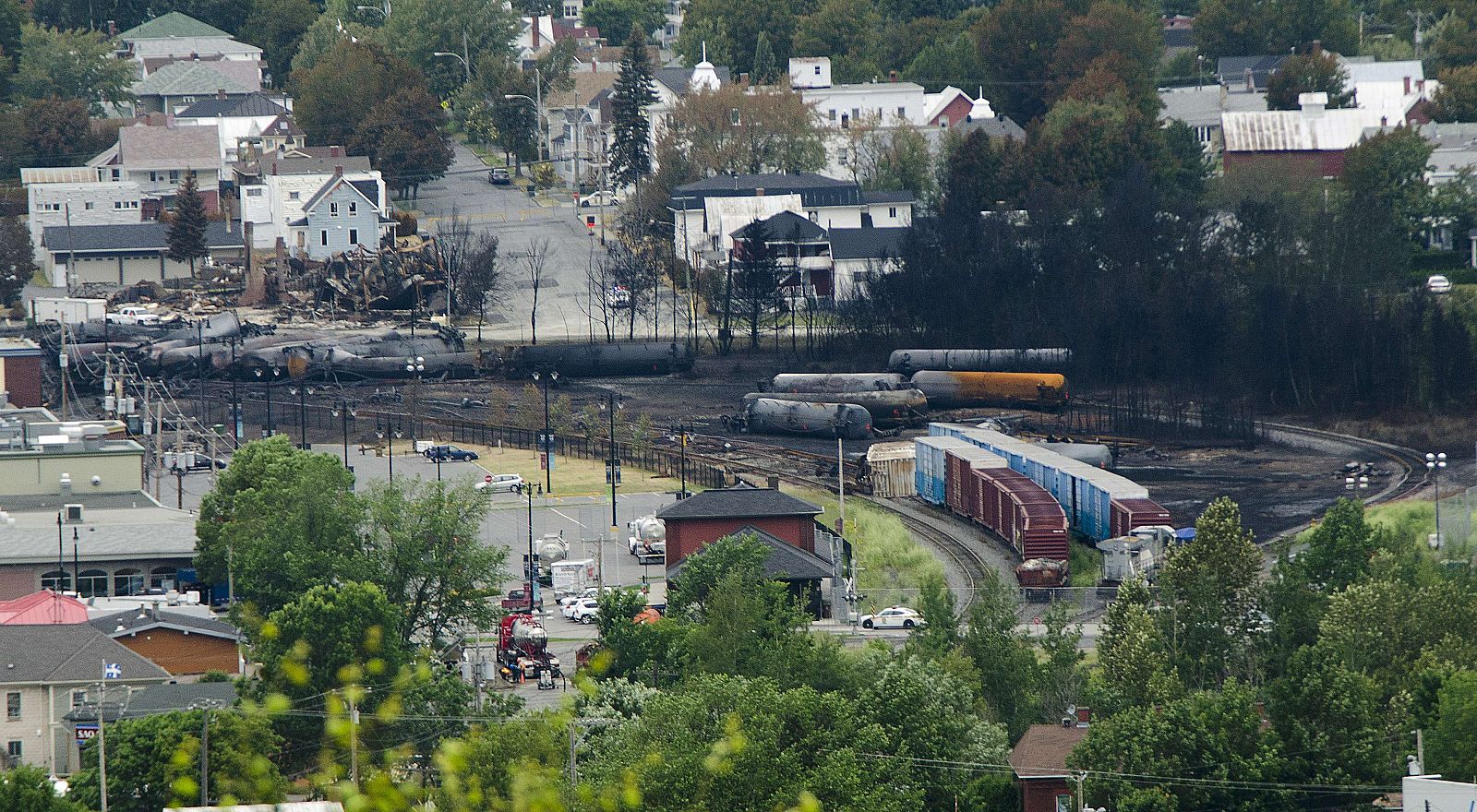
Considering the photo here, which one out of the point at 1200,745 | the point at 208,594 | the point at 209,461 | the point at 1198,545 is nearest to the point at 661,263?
the point at 209,461

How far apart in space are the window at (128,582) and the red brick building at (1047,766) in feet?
77.1

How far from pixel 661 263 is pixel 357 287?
1327 centimetres

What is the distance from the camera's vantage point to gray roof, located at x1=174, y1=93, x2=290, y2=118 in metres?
117

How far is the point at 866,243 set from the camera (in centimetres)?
9669

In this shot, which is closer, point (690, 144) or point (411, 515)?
point (411, 515)

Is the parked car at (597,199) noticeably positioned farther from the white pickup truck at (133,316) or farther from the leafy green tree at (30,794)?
the leafy green tree at (30,794)

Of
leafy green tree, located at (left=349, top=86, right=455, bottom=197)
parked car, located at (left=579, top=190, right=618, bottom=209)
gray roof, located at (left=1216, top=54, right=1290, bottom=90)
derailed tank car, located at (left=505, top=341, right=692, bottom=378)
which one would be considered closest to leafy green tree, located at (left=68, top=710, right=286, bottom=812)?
derailed tank car, located at (left=505, top=341, right=692, bottom=378)

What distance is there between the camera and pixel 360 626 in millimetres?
40625

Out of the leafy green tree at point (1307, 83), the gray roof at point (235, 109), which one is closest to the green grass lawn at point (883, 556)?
the leafy green tree at point (1307, 83)

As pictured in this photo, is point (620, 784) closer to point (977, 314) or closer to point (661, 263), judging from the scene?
point (977, 314)

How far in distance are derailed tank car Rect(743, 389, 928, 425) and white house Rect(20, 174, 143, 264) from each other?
4393 centimetres

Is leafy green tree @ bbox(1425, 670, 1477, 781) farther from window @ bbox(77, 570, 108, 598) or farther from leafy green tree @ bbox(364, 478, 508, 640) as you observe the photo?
window @ bbox(77, 570, 108, 598)

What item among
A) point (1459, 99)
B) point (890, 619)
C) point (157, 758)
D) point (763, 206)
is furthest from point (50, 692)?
point (1459, 99)

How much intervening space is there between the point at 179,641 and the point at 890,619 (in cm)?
1512
